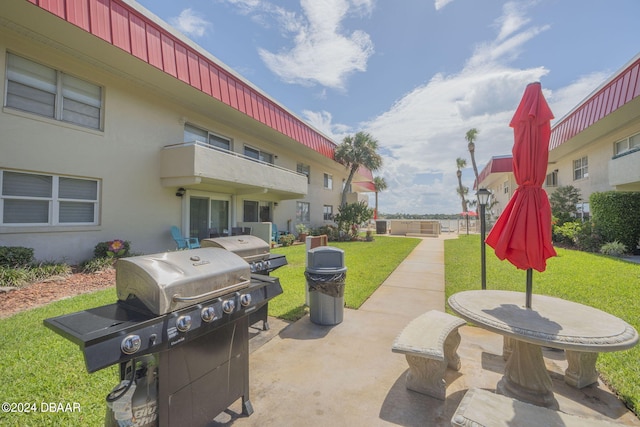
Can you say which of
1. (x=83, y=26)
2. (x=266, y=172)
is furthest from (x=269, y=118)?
(x=83, y=26)

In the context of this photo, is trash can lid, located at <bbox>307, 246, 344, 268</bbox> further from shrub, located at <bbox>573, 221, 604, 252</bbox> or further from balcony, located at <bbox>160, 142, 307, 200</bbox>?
shrub, located at <bbox>573, 221, 604, 252</bbox>

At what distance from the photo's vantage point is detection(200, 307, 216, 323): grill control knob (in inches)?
81.9

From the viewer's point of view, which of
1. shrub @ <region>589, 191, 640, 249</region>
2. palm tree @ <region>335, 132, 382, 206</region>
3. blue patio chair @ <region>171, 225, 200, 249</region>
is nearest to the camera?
blue patio chair @ <region>171, 225, 200, 249</region>

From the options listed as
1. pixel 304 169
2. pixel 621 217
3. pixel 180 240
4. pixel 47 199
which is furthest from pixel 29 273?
pixel 621 217

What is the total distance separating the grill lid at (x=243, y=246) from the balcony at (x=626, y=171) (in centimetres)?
1504

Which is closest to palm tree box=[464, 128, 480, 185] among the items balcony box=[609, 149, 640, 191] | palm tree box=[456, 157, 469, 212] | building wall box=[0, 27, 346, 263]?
palm tree box=[456, 157, 469, 212]

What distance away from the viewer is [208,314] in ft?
6.92

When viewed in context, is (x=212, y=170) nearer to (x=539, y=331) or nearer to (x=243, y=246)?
(x=243, y=246)

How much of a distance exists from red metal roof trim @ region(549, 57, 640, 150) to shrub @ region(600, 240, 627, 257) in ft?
18.4

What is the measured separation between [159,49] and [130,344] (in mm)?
10180

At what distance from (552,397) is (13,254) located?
10.8 m

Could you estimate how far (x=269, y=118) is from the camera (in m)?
13.8

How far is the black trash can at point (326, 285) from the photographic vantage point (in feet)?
15.3

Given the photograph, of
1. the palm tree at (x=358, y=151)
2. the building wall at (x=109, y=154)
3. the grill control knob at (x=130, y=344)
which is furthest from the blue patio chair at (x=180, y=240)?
the palm tree at (x=358, y=151)
